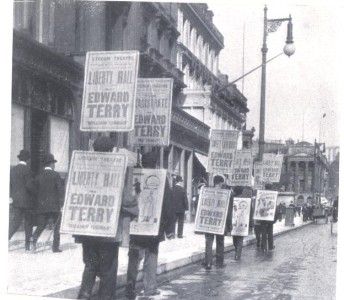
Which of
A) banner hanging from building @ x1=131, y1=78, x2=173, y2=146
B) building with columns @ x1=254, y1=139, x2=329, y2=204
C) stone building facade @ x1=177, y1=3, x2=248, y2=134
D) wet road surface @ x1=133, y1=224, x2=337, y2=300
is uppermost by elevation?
stone building facade @ x1=177, y1=3, x2=248, y2=134

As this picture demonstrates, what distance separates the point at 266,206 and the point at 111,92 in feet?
28.7

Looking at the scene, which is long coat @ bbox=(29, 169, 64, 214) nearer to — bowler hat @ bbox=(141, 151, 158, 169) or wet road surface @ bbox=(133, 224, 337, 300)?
wet road surface @ bbox=(133, 224, 337, 300)

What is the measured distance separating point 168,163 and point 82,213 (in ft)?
60.6

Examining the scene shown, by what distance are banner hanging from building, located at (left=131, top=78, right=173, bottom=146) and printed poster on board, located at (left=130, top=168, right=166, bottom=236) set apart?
4.16ft

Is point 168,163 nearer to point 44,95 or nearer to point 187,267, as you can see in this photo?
point 44,95

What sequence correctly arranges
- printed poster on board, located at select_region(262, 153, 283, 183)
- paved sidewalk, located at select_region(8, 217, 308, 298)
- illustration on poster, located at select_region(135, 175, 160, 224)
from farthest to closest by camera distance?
printed poster on board, located at select_region(262, 153, 283, 183), illustration on poster, located at select_region(135, 175, 160, 224), paved sidewalk, located at select_region(8, 217, 308, 298)

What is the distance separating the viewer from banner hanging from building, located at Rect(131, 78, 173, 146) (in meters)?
10.1

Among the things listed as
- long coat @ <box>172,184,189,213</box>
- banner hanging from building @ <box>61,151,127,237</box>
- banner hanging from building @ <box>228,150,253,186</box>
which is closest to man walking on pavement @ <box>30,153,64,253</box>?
banner hanging from building @ <box>61,151,127,237</box>

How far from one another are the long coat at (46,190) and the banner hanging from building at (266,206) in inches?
246

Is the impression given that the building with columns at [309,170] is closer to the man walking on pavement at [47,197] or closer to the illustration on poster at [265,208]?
the illustration on poster at [265,208]

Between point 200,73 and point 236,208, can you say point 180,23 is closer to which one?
point 200,73

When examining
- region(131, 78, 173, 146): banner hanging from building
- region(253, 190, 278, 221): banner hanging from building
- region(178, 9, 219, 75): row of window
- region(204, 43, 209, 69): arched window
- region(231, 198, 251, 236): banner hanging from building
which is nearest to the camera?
region(131, 78, 173, 146): banner hanging from building

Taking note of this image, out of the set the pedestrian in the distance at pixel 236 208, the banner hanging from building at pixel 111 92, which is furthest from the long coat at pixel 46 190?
the pedestrian in the distance at pixel 236 208

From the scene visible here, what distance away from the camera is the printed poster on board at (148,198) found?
8.57 meters
